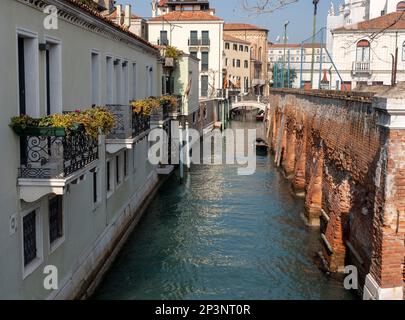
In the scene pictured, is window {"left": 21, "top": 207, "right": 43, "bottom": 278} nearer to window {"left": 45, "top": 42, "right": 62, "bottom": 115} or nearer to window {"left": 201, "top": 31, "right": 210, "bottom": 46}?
window {"left": 45, "top": 42, "right": 62, "bottom": 115}

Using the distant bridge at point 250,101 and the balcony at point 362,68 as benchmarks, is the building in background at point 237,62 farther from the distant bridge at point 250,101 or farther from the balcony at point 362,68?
the balcony at point 362,68

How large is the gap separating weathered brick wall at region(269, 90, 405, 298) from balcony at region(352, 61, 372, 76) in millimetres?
15081

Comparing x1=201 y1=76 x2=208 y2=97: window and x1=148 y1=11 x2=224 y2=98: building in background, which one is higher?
x1=148 y1=11 x2=224 y2=98: building in background

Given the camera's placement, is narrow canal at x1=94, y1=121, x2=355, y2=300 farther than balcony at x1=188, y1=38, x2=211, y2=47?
No

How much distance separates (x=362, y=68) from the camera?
3462 centimetres

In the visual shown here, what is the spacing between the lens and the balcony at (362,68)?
34562mm

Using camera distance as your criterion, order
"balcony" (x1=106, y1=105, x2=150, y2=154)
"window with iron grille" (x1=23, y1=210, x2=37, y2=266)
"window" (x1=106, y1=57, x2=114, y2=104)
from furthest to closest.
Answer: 1. "window" (x1=106, y1=57, x2=114, y2=104)
2. "balcony" (x1=106, y1=105, x2=150, y2=154)
3. "window with iron grille" (x1=23, y1=210, x2=37, y2=266)

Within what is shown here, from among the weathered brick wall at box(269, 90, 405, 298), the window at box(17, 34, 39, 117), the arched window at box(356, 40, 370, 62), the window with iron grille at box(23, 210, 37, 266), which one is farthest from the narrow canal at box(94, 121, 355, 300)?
the arched window at box(356, 40, 370, 62)

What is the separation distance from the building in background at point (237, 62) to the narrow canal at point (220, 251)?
44.9 meters

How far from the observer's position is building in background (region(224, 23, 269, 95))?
75.9 meters

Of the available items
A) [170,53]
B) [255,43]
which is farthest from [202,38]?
[255,43]

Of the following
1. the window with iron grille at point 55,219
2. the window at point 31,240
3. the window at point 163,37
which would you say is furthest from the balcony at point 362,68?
the window at point 31,240

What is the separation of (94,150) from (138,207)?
22.8ft

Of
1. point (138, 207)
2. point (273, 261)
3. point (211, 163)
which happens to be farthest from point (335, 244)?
point (211, 163)
